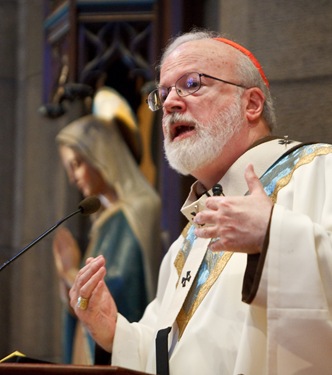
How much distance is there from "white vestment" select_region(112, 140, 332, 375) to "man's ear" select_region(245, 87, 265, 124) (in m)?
0.24

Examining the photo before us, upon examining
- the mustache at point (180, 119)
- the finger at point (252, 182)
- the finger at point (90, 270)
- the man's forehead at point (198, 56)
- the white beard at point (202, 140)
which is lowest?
the finger at point (90, 270)

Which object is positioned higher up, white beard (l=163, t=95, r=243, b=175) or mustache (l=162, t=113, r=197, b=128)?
mustache (l=162, t=113, r=197, b=128)

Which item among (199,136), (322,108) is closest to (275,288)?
(199,136)

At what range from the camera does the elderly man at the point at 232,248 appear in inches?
113

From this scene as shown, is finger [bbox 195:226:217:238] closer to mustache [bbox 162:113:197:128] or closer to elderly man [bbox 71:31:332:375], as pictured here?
elderly man [bbox 71:31:332:375]

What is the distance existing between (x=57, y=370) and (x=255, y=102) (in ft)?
5.92

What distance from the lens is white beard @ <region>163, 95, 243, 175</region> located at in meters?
3.75

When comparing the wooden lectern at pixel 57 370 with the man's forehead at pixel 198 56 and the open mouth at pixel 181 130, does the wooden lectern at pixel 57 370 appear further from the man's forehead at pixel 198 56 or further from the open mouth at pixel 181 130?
the man's forehead at pixel 198 56

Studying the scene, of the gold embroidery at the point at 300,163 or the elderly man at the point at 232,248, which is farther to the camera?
the gold embroidery at the point at 300,163

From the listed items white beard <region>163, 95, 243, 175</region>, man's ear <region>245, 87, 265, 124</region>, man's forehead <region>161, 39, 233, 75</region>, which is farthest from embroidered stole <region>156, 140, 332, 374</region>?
man's forehead <region>161, 39, 233, 75</region>

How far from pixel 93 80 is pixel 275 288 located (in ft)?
11.9

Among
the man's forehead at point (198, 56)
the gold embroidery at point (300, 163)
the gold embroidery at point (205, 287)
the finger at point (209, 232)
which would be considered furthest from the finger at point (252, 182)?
the man's forehead at point (198, 56)

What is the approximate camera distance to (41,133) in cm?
690

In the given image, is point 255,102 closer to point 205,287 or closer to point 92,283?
point 205,287
